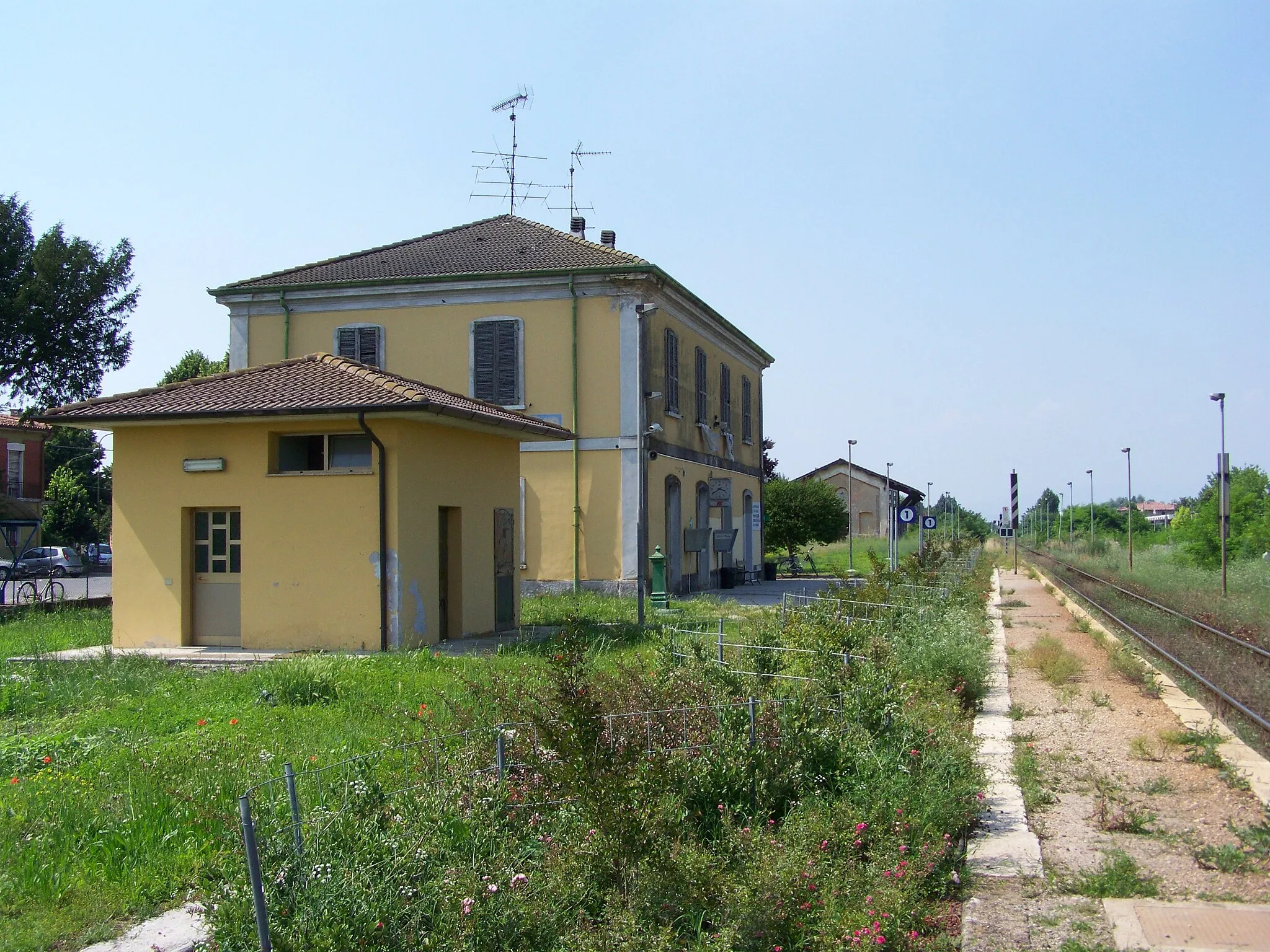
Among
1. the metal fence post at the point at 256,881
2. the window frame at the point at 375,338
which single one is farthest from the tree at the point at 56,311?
the metal fence post at the point at 256,881

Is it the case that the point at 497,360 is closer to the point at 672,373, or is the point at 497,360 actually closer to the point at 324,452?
the point at 672,373

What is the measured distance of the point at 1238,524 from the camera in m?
38.6

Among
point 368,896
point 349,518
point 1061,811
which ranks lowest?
point 1061,811

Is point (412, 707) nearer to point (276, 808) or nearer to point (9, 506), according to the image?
point (276, 808)

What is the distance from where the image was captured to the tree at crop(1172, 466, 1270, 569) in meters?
36.6

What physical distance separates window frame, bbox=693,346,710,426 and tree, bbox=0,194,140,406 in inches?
740

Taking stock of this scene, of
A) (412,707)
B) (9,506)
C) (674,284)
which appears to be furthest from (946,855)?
(9,506)

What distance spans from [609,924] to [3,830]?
3.69 meters

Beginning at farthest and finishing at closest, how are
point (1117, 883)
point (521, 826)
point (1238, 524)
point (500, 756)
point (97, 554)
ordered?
point (97, 554) → point (1238, 524) → point (500, 756) → point (1117, 883) → point (521, 826)

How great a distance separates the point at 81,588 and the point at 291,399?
2390 cm

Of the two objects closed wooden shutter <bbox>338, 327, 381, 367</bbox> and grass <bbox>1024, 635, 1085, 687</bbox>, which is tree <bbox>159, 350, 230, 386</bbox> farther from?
grass <bbox>1024, 635, 1085, 687</bbox>

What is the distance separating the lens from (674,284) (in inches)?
961

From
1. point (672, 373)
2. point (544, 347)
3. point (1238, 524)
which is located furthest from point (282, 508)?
point (1238, 524)

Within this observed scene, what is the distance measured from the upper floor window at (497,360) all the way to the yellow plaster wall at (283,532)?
826cm
